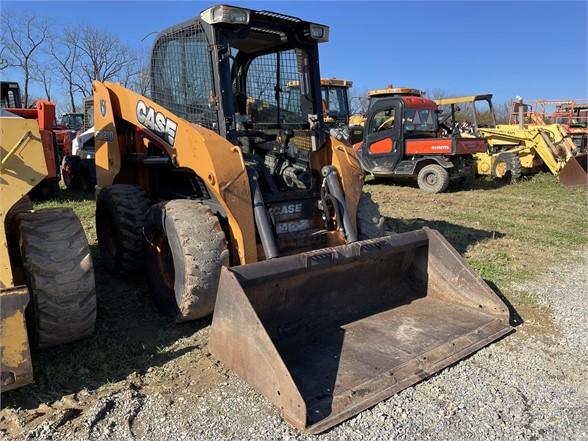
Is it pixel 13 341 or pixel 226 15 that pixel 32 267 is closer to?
pixel 13 341

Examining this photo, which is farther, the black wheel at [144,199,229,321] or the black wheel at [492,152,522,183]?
the black wheel at [492,152,522,183]

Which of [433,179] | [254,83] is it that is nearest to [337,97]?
[433,179]

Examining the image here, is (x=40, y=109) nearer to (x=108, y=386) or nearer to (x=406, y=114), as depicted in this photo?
(x=108, y=386)

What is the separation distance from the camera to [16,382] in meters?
2.73

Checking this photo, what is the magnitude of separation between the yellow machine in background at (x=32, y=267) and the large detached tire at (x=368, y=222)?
87.8 inches

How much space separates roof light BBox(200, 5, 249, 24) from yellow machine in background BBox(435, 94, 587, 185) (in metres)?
9.44

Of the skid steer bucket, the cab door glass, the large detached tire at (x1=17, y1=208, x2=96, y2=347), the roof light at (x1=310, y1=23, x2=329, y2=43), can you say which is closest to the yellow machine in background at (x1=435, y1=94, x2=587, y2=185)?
the cab door glass

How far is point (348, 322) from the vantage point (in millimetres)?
3832

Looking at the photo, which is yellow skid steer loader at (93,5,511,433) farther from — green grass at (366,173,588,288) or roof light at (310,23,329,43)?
green grass at (366,173,588,288)

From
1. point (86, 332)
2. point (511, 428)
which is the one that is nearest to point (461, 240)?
point (511, 428)

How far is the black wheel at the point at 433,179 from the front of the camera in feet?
37.3

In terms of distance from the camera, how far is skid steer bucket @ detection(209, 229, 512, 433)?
288cm

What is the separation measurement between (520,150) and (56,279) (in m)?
12.6

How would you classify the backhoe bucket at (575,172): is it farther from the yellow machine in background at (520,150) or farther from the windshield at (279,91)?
the windshield at (279,91)
